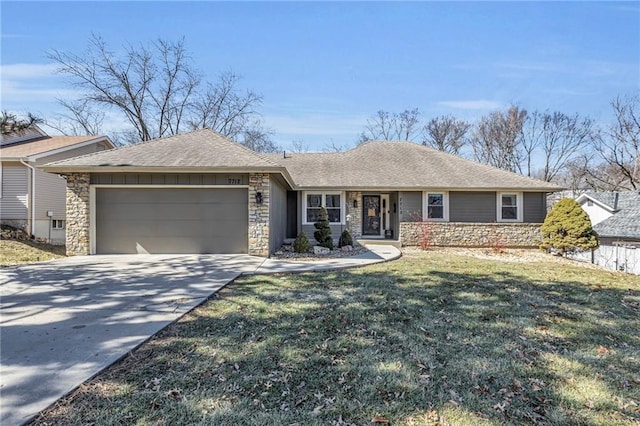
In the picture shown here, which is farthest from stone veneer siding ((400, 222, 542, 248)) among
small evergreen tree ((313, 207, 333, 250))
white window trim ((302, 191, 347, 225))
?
small evergreen tree ((313, 207, 333, 250))

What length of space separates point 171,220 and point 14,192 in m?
8.65

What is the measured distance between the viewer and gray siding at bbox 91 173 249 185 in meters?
9.66

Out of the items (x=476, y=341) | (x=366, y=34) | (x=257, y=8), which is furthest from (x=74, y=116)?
(x=476, y=341)

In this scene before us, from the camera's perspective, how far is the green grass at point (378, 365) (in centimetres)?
242

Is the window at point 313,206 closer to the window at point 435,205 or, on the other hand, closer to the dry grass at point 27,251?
the window at point 435,205

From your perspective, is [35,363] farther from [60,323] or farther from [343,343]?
[343,343]

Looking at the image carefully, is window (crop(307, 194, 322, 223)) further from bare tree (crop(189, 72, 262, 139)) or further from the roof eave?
bare tree (crop(189, 72, 262, 139))

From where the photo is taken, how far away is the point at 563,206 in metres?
12.2

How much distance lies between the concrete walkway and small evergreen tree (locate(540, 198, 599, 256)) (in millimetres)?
7901

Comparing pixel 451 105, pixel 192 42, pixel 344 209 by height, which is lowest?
pixel 344 209

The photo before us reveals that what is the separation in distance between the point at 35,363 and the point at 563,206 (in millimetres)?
14594

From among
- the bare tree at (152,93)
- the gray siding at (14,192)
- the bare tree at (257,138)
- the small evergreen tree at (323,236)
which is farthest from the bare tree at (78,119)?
the small evergreen tree at (323,236)

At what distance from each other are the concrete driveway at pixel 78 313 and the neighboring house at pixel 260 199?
1.37m

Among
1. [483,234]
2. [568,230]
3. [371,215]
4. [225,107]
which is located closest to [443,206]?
[483,234]
